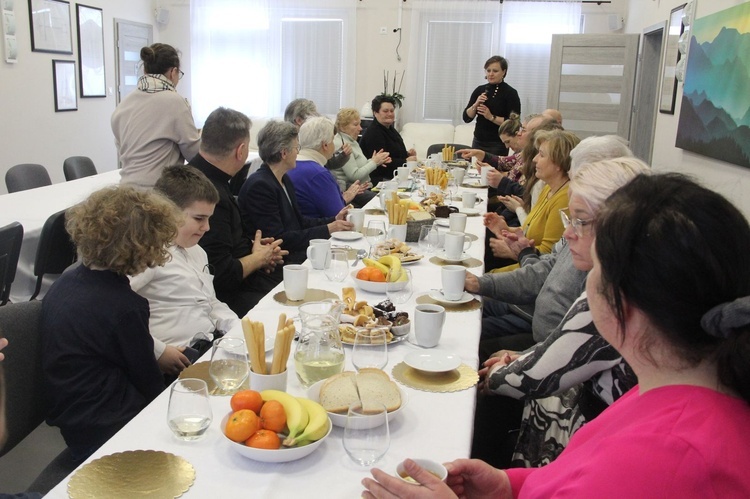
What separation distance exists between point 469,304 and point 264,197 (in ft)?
4.77

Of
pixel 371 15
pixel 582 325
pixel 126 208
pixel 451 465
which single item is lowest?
pixel 451 465

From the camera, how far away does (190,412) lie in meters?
1.25

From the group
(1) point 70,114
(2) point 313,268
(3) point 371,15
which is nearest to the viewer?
(2) point 313,268

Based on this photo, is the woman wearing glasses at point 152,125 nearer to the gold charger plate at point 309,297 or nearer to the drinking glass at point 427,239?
the drinking glass at point 427,239

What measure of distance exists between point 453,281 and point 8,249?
5.97 feet

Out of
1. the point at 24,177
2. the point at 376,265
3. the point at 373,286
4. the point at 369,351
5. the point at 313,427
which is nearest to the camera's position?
the point at 313,427

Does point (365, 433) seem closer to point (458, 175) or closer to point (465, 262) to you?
point (465, 262)

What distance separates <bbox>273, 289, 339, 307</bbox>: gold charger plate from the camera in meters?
2.07

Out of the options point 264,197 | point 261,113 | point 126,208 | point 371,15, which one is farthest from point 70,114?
point 126,208

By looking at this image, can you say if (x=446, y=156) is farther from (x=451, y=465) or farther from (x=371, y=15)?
(x=451, y=465)

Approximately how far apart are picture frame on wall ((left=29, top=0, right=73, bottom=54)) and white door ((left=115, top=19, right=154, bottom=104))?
966 mm

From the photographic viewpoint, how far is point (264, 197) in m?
3.22

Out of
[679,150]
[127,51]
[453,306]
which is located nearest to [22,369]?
[453,306]

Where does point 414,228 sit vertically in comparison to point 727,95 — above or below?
below
